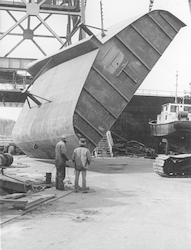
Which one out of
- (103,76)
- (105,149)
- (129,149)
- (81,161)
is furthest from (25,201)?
(129,149)

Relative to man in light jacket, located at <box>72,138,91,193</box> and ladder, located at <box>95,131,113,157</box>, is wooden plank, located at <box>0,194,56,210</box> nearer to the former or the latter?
man in light jacket, located at <box>72,138,91,193</box>

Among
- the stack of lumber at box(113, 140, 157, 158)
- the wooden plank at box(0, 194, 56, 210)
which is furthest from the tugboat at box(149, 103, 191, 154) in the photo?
the wooden plank at box(0, 194, 56, 210)

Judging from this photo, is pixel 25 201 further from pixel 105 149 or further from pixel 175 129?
pixel 105 149

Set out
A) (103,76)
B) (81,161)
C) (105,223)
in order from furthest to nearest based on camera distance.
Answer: (103,76), (81,161), (105,223)

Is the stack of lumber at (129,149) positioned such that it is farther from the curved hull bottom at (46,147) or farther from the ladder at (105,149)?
the curved hull bottom at (46,147)

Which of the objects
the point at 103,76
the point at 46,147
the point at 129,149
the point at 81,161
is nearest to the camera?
the point at 81,161

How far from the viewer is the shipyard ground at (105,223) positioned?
4.67m

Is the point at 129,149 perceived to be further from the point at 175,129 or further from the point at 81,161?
the point at 81,161

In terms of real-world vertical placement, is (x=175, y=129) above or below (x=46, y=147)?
above

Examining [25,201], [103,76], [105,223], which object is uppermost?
[103,76]

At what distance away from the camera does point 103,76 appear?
14.8m

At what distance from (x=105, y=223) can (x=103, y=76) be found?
9653 millimetres

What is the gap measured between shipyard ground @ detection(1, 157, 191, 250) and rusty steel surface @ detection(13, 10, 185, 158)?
576cm

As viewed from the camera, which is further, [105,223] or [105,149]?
[105,149]
